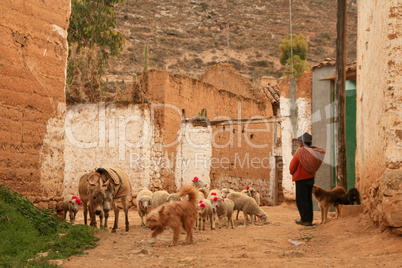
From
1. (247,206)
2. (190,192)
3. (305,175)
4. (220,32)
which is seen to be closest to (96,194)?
(190,192)

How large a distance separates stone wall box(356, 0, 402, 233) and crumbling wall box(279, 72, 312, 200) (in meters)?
9.05

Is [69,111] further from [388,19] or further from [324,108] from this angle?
[388,19]

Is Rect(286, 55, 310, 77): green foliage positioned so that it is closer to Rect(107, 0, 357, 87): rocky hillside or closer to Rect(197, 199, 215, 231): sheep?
Rect(107, 0, 357, 87): rocky hillside

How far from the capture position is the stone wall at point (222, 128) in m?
16.9

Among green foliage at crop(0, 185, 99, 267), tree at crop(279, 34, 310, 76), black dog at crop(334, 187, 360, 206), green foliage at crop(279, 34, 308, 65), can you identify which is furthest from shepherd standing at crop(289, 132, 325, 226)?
green foliage at crop(279, 34, 308, 65)

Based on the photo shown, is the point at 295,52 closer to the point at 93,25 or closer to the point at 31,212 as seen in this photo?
the point at 93,25

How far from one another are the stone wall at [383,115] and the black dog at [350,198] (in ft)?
3.02

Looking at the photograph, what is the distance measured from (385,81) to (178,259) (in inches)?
155

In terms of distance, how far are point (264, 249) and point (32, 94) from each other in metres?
5.34

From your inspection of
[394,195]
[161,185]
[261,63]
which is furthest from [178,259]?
[261,63]

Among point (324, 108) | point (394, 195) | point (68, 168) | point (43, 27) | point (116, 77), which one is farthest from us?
point (116, 77)

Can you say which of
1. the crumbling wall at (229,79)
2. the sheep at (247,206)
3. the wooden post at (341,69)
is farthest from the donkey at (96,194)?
the crumbling wall at (229,79)

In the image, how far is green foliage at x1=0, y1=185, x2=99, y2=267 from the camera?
624 cm

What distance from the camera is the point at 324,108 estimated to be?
57.4ft
